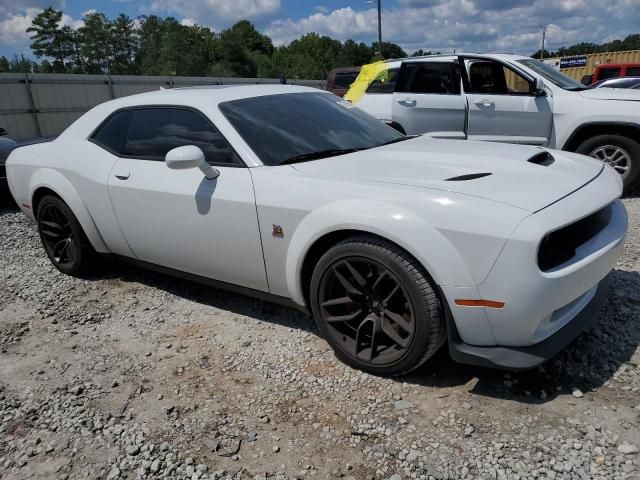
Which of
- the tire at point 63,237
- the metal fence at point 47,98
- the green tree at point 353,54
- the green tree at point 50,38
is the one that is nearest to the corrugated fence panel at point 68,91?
the metal fence at point 47,98

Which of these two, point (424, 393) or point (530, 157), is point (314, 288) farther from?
point (530, 157)

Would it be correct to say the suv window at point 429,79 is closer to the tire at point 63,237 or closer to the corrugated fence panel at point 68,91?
the tire at point 63,237

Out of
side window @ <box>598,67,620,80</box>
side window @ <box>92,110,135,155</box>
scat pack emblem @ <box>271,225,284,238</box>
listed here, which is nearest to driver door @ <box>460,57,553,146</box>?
side window @ <box>92,110,135,155</box>

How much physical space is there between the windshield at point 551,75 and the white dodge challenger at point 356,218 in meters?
3.52

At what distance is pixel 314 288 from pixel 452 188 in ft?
2.97

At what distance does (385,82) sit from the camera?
707cm

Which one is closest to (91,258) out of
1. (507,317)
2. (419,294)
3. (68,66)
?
(419,294)

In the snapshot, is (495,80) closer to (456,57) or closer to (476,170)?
(456,57)

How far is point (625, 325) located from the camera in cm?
298

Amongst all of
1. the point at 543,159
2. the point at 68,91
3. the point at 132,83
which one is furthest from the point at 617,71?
the point at 68,91

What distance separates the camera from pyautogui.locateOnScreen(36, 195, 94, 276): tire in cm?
411

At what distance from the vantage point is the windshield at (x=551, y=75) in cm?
623

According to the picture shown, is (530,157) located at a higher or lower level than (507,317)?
A: higher

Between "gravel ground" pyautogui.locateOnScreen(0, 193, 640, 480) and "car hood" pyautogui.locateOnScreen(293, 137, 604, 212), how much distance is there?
37.7 inches
